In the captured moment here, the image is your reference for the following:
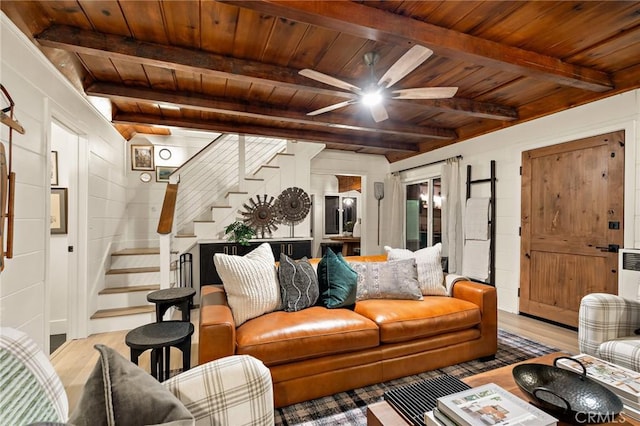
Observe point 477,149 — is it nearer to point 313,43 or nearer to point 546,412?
point 313,43

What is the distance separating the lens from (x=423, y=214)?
5.80 m

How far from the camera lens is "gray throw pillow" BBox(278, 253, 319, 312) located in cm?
237

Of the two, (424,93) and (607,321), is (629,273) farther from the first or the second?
(424,93)

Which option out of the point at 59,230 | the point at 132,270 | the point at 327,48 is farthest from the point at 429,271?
the point at 59,230

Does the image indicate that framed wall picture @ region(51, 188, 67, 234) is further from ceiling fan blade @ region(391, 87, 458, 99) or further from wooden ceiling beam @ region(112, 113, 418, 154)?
ceiling fan blade @ region(391, 87, 458, 99)

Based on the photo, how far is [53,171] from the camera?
11.0 ft

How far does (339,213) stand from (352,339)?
6.32 metres

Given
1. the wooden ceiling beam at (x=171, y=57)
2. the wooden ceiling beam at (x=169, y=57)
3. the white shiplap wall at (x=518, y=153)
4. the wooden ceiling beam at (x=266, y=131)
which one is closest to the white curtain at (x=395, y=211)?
the wooden ceiling beam at (x=266, y=131)

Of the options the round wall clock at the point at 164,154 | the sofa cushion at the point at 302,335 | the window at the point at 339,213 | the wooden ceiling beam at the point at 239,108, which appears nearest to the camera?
the sofa cushion at the point at 302,335

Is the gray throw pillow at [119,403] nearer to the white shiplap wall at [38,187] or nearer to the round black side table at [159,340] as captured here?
the round black side table at [159,340]

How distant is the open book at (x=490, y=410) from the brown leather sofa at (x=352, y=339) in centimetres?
95

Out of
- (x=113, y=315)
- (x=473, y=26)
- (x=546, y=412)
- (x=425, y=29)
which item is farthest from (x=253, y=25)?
(x=113, y=315)

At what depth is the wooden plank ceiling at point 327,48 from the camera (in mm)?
1979

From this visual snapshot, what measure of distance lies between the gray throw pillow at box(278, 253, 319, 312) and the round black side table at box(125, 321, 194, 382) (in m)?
0.72
